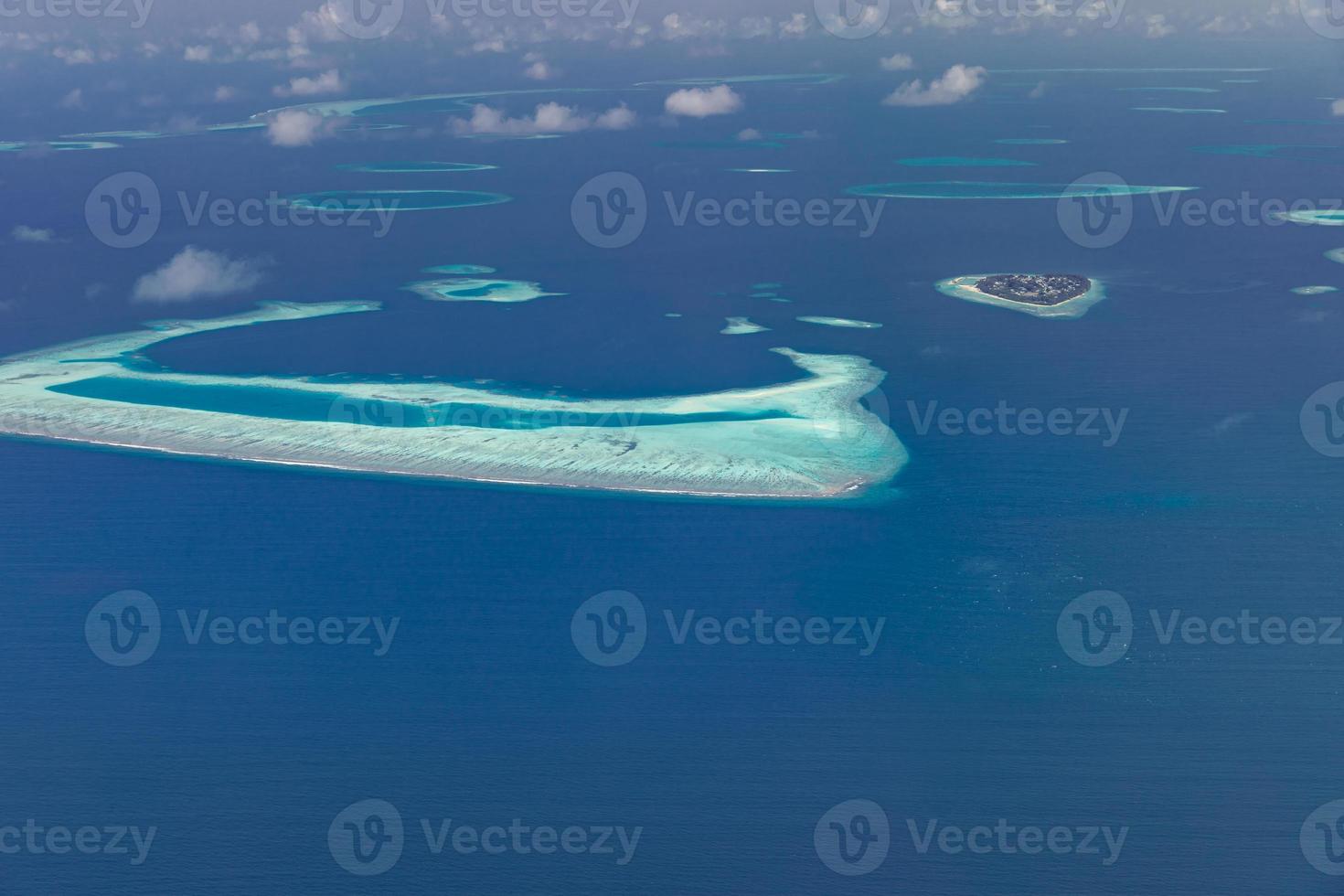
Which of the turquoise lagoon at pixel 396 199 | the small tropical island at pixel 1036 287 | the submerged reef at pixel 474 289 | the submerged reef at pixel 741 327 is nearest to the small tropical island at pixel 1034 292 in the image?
the small tropical island at pixel 1036 287

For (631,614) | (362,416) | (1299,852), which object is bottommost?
(1299,852)

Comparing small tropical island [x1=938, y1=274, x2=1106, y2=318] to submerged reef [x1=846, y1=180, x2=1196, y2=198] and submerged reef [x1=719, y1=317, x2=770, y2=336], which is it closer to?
submerged reef [x1=719, y1=317, x2=770, y2=336]

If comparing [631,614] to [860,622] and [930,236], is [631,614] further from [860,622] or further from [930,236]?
[930,236]

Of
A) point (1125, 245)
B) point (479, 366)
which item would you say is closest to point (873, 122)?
point (1125, 245)

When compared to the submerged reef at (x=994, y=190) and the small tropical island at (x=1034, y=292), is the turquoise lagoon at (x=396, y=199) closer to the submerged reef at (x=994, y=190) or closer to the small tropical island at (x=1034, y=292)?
the submerged reef at (x=994, y=190)

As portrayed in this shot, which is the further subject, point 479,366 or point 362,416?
point 479,366

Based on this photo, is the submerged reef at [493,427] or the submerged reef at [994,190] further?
the submerged reef at [994,190]
